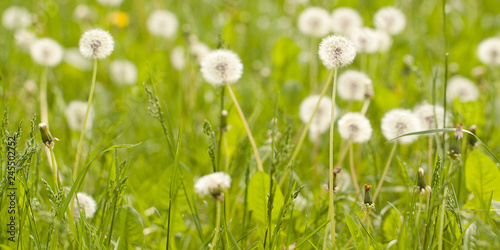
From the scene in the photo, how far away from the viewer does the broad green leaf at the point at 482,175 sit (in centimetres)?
144

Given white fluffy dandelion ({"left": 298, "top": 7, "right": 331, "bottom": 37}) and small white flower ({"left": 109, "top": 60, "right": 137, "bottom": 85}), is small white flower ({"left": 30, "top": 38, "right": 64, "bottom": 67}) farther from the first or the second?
white fluffy dandelion ({"left": 298, "top": 7, "right": 331, "bottom": 37})

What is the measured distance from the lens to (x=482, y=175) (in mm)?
1455

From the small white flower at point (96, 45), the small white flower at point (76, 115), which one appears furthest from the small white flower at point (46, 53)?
the small white flower at point (96, 45)

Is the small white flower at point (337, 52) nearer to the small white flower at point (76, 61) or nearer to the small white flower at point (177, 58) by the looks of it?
the small white flower at point (177, 58)

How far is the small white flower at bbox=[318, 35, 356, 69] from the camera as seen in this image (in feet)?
3.92

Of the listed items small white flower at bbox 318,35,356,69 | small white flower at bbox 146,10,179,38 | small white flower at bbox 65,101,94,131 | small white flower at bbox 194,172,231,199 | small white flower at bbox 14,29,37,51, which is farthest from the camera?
small white flower at bbox 146,10,179,38

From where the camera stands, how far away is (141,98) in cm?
268

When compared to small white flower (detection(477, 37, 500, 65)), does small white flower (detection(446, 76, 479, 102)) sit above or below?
below

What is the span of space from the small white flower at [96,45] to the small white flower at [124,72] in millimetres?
1609

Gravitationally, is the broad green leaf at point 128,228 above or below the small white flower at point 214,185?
below

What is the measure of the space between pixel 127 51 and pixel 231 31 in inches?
29.1

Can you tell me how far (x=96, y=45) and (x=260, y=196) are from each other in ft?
2.03

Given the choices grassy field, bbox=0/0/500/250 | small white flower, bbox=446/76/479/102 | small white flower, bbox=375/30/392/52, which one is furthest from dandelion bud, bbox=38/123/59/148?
small white flower, bbox=446/76/479/102

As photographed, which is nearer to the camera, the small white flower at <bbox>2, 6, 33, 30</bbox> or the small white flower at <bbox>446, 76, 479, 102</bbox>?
the small white flower at <bbox>446, 76, 479, 102</bbox>
